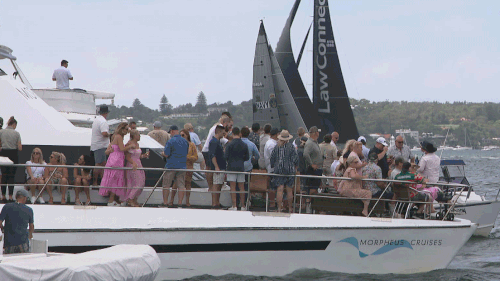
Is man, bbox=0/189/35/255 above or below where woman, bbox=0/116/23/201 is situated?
below

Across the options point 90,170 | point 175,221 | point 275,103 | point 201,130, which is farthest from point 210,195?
point 201,130

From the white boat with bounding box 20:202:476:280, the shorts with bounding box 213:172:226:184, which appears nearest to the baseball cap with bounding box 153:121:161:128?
the shorts with bounding box 213:172:226:184

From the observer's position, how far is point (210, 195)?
1159 centimetres

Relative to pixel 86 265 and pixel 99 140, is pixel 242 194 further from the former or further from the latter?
pixel 86 265

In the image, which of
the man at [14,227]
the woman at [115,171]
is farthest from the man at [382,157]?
the man at [14,227]

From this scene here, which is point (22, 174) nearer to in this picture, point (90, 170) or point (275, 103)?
point (90, 170)

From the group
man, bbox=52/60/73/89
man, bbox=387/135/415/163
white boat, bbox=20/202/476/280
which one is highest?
man, bbox=52/60/73/89

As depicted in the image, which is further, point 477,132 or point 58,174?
point 477,132

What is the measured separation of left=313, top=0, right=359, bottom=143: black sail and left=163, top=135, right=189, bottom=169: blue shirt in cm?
1767

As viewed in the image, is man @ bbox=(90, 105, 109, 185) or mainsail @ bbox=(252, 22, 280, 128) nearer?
man @ bbox=(90, 105, 109, 185)

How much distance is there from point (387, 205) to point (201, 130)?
4719 cm

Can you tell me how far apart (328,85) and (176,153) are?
18206 millimetres

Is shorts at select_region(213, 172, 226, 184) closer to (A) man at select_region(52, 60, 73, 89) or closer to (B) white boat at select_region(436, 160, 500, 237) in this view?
(A) man at select_region(52, 60, 73, 89)

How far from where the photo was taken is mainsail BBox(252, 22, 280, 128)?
2975 cm
